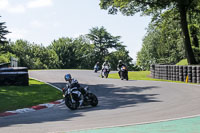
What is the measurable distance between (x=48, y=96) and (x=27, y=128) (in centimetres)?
822

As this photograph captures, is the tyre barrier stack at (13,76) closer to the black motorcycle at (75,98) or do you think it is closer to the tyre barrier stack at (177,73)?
the black motorcycle at (75,98)

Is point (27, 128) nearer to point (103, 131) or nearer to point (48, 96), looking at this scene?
point (103, 131)

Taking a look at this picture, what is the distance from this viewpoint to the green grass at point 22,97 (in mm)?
14418

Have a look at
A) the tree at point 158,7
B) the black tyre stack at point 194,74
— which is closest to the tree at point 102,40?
the tree at point 158,7

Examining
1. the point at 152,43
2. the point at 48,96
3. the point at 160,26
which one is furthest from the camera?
the point at 152,43

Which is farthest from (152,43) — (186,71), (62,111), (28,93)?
(62,111)

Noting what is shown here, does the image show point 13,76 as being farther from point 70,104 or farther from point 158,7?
point 158,7

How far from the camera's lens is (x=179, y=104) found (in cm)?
1266

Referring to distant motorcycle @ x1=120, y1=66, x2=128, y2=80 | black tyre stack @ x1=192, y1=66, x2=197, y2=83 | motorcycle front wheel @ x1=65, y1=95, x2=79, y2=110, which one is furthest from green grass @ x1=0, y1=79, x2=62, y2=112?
black tyre stack @ x1=192, y1=66, x2=197, y2=83

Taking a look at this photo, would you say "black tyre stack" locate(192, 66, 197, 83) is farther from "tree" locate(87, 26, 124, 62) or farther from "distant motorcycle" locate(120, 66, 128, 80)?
"tree" locate(87, 26, 124, 62)

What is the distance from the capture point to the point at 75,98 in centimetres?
1284

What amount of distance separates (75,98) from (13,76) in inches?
348

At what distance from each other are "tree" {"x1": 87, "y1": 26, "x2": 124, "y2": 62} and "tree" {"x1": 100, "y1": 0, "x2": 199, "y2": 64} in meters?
69.3

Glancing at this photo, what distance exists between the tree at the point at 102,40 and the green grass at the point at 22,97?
84844 mm
